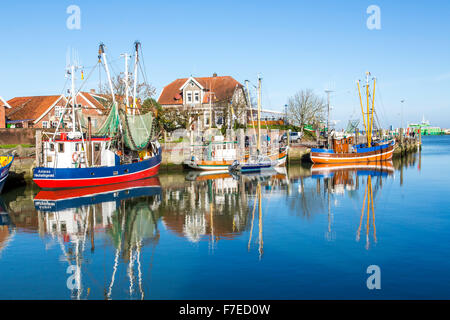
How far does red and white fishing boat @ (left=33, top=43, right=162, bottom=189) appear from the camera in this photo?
30.9 m

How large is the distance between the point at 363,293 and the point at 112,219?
1396cm

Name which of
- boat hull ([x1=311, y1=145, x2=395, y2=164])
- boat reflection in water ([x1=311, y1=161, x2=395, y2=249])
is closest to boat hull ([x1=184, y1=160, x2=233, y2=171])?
boat reflection in water ([x1=311, y1=161, x2=395, y2=249])

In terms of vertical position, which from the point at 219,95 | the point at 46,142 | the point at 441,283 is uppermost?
the point at 219,95

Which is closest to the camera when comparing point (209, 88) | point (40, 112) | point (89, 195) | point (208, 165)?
point (89, 195)

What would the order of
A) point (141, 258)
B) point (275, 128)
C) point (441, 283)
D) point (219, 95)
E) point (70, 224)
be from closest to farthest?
1. point (441, 283)
2. point (141, 258)
3. point (70, 224)
4. point (219, 95)
5. point (275, 128)

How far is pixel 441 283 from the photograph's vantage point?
1212cm

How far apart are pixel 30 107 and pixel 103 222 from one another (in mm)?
45564

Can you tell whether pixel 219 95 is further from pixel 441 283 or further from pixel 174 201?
pixel 441 283

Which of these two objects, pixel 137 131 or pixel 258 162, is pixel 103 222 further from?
pixel 258 162

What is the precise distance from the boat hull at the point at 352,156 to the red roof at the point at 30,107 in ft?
124

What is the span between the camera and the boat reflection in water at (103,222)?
13763 mm

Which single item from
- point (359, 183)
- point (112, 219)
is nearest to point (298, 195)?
point (359, 183)

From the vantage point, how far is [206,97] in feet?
205

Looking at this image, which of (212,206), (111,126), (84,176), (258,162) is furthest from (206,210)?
(258,162)
